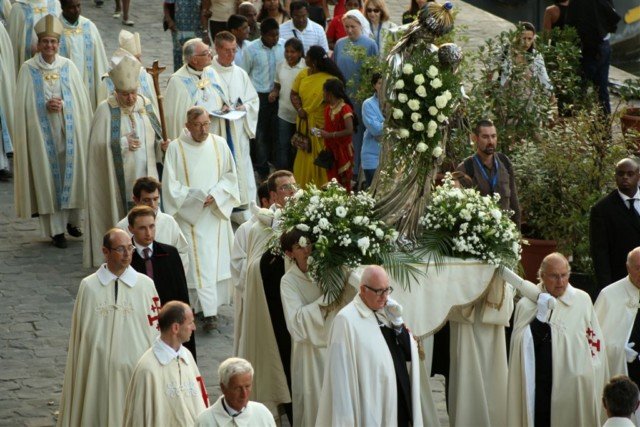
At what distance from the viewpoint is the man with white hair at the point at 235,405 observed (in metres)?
9.67

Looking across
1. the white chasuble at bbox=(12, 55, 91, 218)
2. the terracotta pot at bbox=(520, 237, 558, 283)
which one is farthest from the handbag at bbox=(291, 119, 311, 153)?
the terracotta pot at bbox=(520, 237, 558, 283)

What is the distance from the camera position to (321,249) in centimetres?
1158

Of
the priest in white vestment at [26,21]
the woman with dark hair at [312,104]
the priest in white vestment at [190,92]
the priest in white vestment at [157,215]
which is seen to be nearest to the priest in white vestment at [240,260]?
the priest in white vestment at [157,215]

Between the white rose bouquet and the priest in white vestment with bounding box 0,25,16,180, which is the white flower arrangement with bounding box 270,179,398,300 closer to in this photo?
the white rose bouquet

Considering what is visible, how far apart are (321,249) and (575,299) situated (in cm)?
183

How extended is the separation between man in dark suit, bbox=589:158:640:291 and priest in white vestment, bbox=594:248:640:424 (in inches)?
38.2

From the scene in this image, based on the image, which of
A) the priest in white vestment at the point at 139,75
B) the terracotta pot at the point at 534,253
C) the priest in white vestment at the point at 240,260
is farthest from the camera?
the priest in white vestment at the point at 139,75

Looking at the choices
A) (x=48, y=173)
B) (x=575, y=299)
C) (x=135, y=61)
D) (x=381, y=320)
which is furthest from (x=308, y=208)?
(x=48, y=173)

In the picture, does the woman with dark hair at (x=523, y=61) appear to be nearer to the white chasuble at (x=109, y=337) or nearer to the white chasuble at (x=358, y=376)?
the white chasuble at (x=109, y=337)

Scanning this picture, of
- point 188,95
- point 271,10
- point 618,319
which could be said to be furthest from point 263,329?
point 271,10

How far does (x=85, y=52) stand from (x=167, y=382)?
8.58 m

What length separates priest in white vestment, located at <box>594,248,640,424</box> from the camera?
1216 cm

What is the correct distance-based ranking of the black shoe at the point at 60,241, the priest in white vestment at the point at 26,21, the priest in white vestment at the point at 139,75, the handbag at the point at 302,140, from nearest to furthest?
the priest in white vestment at the point at 139,75
the black shoe at the point at 60,241
the handbag at the point at 302,140
the priest in white vestment at the point at 26,21

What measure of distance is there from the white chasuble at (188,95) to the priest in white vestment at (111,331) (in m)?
5.22
